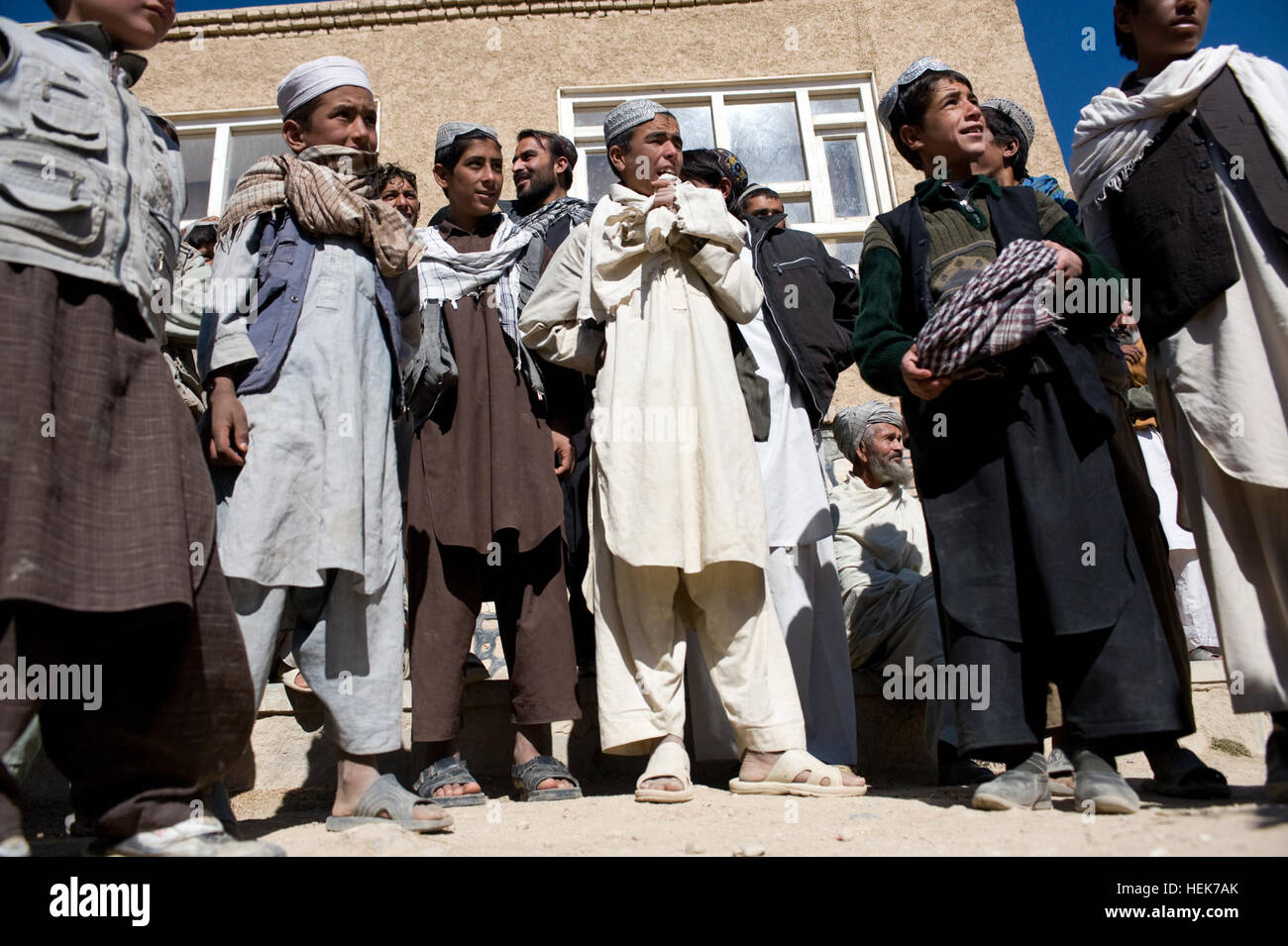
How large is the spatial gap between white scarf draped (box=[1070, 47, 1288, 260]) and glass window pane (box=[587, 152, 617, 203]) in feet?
18.6

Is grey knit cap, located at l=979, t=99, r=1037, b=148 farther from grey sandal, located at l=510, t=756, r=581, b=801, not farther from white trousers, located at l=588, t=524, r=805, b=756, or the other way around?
grey sandal, located at l=510, t=756, r=581, b=801

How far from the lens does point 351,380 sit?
10.2 feet

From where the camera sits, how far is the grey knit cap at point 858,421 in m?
5.29

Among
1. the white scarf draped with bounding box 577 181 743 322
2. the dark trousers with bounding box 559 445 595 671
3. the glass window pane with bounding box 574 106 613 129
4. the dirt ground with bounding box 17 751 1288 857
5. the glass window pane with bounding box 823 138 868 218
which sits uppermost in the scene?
the glass window pane with bounding box 574 106 613 129

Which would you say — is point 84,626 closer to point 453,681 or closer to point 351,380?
point 351,380

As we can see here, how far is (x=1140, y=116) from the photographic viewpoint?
3174 mm

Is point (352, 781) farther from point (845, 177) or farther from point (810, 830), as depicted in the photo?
point (845, 177)

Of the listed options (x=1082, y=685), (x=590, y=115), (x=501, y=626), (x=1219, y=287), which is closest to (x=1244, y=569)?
(x=1082, y=685)

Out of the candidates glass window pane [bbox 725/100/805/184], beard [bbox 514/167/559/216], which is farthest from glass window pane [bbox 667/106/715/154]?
beard [bbox 514/167/559/216]

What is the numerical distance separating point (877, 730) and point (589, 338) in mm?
1890

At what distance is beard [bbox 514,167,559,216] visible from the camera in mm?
4824

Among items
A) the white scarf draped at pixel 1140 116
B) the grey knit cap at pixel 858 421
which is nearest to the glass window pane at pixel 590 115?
the grey knit cap at pixel 858 421

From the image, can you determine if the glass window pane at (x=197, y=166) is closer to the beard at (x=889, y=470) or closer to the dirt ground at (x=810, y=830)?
the beard at (x=889, y=470)

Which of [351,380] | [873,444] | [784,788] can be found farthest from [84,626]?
[873,444]
